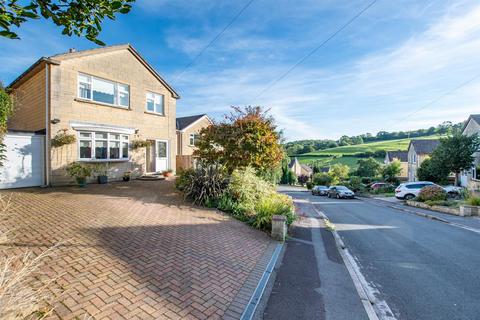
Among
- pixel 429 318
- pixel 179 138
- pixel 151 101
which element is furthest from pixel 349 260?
pixel 179 138

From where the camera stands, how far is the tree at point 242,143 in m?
11.9

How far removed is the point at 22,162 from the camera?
11711mm

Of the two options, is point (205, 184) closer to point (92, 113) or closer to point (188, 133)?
point (92, 113)

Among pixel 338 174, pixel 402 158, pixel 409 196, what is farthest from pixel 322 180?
pixel 409 196

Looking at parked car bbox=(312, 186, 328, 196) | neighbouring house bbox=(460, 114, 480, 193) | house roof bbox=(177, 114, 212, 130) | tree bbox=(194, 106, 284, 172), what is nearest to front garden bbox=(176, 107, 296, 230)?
tree bbox=(194, 106, 284, 172)

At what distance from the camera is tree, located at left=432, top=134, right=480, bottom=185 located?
76.6 feet

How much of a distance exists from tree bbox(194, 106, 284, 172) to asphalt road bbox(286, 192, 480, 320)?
4.86 meters

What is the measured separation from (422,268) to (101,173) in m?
14.5

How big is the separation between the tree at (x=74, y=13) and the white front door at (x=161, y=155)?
1518cm

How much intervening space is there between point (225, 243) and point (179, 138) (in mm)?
21741

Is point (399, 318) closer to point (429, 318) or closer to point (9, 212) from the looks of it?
point (429, 318)

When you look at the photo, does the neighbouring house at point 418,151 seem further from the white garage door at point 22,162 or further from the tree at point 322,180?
the white garage door at point 22,162

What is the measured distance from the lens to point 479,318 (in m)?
3.77

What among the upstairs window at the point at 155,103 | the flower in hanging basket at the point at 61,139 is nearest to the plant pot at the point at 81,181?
the flower in hanging basket at the point at 61,139
